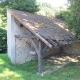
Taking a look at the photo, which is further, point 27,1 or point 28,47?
point 27,1

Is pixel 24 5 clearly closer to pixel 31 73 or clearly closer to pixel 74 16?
pixel 74 16

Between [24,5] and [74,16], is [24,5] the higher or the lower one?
the lower one

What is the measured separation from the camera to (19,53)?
12.9 m

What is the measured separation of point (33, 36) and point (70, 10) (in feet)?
9.83

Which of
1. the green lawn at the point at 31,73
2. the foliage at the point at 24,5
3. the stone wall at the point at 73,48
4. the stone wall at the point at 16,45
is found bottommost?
the stone wall at the point at 73,48

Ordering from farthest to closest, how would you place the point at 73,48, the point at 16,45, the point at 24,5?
the point at 24,5
the point at 73,48
the point at 16,45

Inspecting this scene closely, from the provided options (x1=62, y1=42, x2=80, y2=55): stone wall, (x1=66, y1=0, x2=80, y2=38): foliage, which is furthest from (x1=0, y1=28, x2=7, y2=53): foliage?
(x1=66, y1=0, x2=80, y2=38): foliage

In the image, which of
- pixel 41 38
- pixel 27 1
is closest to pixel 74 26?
pixel 41 38

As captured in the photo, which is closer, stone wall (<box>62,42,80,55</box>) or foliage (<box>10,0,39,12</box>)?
stone wall (<box>62,42,80,55</box>)

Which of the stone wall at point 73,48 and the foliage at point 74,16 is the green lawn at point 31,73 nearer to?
the foliage at point 74,16

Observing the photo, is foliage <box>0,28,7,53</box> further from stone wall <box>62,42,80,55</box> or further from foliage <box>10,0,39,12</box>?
stone wall <box>62,42,80,55</box>

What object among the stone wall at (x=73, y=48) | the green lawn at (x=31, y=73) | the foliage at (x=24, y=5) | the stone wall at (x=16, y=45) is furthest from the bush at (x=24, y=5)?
A: the green lawn at (x=31, y=73)

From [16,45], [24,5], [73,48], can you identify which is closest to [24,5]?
[24,5]

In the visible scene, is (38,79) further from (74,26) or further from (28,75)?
(74,26)
